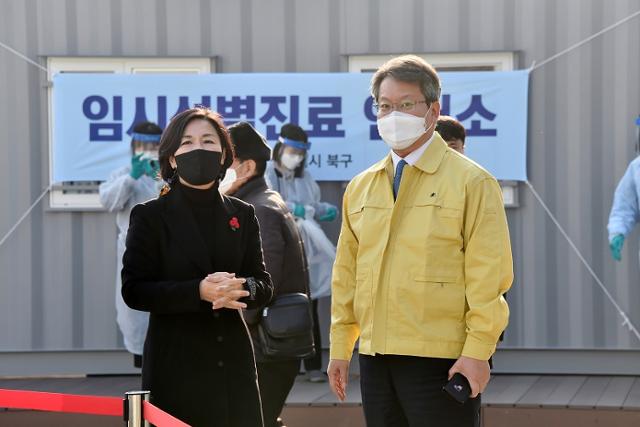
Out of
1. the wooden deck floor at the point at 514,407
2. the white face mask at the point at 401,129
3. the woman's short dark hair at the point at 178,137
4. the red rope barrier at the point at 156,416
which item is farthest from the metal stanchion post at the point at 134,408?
the wooden deck floor at the point at 514,407

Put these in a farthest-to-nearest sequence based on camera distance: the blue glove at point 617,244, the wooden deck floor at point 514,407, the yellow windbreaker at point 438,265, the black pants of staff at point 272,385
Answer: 1. the blue glove at point 617,244
2. the wooden deck floor at point 514,407
3. the black pants of staff at point 272,385
4. the yellow windbreaker at point 438,265

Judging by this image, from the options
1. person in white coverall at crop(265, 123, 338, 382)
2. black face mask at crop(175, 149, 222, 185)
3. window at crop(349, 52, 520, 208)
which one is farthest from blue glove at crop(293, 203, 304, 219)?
black face mask at crop(175, 149, 222, 185)

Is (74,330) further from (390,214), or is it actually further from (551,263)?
(390,214)

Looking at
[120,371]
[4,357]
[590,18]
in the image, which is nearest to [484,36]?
[590,18]

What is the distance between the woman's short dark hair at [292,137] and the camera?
773cm

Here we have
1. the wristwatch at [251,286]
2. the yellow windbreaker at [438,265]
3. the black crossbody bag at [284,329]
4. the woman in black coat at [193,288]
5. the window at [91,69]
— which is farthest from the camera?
the window at [91,69]

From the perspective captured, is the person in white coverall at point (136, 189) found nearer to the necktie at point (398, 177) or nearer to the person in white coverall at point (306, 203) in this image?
the person in white coverall at point (306, 203)

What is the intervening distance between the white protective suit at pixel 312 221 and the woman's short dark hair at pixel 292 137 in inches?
2.0

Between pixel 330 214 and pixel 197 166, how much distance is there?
409 cm

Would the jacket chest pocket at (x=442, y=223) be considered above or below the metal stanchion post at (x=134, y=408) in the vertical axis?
above

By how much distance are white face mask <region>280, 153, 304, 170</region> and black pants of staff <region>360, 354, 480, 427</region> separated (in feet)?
13.9

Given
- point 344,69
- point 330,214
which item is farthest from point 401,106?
point 344,69

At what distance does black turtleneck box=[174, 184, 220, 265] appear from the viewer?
3.78 meters

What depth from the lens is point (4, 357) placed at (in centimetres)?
816
